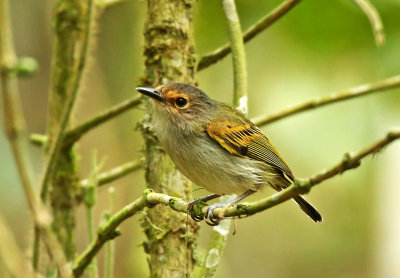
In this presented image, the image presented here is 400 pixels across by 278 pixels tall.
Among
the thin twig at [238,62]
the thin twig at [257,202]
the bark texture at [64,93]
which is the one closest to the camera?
the thin twig at [257,202]

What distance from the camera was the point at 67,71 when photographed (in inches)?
167

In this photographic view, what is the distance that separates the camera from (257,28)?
3785 mm

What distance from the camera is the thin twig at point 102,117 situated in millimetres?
3721

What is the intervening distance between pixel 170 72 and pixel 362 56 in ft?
7.57

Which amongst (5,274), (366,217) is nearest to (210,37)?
(5,274)

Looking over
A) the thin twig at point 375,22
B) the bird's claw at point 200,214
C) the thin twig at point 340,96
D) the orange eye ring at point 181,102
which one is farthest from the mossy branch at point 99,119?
the thin twig at point 375,22

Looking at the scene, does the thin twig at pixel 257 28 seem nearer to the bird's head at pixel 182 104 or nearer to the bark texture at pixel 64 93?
the bird's head at pixel 182 104

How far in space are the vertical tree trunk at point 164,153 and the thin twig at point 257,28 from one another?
17 cm

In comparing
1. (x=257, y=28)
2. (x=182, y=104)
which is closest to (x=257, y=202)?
(x=182, y=104)

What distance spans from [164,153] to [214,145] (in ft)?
0.93

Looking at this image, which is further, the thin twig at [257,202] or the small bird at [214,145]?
the small bird at [214,145]

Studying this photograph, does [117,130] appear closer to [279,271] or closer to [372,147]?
[279,271]

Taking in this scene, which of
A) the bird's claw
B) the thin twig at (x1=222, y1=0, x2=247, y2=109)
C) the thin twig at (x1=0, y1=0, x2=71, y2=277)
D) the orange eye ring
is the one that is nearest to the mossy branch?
the orange eye ring

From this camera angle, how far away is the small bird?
3.45 metres
